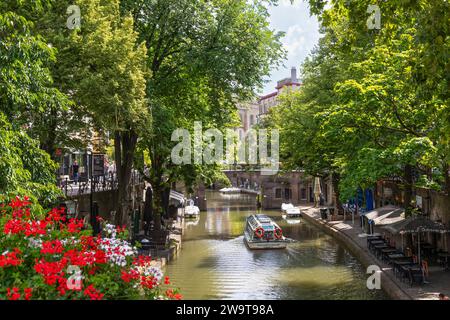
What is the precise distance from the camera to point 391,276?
21656 mm

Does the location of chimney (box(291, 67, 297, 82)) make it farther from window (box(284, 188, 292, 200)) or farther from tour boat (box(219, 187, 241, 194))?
window (box(284, 188, 292, 200))

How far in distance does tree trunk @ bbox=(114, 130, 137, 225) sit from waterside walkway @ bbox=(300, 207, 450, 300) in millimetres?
13221

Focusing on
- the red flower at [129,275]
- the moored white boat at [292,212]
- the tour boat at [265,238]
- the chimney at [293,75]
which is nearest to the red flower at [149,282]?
the red flower at [129,275]

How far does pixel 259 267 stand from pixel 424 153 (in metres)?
11.7

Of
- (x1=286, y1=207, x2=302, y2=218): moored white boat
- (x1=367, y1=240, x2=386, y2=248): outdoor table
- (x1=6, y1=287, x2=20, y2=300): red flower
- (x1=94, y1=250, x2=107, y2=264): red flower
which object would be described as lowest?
(x1=367, y1=240, x2=386, y2=248): outdoor table

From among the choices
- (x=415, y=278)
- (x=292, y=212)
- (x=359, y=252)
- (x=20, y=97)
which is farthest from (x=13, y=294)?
(x=292, y=212)

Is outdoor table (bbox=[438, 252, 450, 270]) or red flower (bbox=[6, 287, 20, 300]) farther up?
red flower (bbox=[6, 287, 20, 300])

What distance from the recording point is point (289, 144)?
156 ft

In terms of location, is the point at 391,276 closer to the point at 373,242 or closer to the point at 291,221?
the point at 373,242

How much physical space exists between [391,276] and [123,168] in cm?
1484

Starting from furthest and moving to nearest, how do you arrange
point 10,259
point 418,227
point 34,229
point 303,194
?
point 303,194 < point 418,227 < point 34,229 < point 10,259

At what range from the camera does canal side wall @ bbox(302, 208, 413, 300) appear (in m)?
19.4

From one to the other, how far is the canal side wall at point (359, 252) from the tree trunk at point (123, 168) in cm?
1322

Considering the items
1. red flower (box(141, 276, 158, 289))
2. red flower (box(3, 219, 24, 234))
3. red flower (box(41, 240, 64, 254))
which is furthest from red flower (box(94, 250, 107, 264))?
red flower (box(3, 219, 24, 234))
